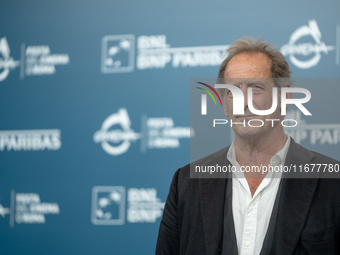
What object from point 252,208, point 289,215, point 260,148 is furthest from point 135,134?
point 289,215

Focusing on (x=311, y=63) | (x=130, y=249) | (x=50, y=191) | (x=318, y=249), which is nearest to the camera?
(x=318, y=249)

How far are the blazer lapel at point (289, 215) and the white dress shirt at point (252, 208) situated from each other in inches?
1.3

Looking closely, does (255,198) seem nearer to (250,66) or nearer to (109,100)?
(250,66)

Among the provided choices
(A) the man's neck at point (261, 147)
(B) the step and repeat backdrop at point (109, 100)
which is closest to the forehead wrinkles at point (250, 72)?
(A) the man's neck at point (261, 147)

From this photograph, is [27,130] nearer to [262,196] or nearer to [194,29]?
[194,29]

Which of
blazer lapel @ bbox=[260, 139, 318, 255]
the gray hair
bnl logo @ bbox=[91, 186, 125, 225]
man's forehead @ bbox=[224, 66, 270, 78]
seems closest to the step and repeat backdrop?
bnl logo @ bbox=[91, 186, 125, 225]

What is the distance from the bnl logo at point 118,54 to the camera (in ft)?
8.30

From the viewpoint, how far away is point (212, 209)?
1391mm

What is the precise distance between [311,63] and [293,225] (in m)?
1.30

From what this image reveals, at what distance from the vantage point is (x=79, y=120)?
2582mm

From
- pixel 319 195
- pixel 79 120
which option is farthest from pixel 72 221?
pixel 319 195

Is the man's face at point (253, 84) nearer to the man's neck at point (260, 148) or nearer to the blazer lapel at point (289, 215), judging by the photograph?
the man's neck at point (260, 148)

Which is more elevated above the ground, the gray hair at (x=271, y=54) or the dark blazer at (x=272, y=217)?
the gray hair at (x=271, y=54)

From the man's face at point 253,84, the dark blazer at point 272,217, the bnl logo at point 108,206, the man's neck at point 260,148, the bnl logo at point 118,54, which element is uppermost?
the bnl logo at point 118,54
